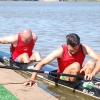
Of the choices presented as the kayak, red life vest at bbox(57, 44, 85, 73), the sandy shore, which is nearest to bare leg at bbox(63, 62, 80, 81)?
red life vest at bbox(57, 44, 85, 73)

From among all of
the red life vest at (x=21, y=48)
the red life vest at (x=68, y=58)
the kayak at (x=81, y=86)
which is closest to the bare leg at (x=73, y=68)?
the red life vest at (x=68, y=58)

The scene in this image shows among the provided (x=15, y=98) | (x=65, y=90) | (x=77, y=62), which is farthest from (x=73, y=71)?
(x=15, y=98)

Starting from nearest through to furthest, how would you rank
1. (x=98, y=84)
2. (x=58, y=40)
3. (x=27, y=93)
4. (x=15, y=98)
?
(x=15, y=98) < (x=27, y=93) < (x=98, y=84) < (x=58, y=40)

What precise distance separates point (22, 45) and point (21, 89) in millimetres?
2359

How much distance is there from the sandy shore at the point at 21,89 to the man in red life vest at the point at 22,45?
1124mm

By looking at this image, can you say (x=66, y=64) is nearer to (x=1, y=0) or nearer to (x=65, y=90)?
(x=65, y=90)

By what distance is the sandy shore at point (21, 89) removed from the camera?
5.89 meters

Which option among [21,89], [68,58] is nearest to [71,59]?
[68,58]

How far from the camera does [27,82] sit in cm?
651

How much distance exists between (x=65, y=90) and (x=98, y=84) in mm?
920

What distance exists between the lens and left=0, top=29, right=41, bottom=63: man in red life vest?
26.9ft

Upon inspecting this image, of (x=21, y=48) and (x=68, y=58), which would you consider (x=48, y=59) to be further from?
(x=21, y=48)

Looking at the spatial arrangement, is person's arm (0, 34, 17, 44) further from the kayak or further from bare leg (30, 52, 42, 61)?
the kayak

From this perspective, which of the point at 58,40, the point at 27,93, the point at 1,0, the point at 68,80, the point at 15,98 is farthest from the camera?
the point at 1,0
